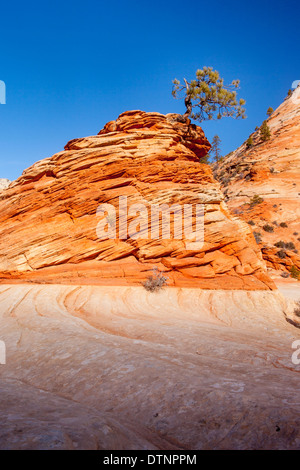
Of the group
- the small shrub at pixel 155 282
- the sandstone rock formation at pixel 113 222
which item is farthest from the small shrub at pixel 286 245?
the small shrub at pixel 155 282

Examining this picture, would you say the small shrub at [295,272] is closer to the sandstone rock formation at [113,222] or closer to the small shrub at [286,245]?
the small shrub at [286,245]

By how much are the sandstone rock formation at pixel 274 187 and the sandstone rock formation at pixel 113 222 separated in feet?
40.2

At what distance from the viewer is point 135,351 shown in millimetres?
5613

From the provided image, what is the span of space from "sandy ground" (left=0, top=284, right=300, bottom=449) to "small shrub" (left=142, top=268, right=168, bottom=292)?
104 inches

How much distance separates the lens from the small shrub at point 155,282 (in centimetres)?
1268

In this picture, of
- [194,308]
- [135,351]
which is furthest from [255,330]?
[135,351]

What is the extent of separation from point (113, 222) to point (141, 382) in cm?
1050

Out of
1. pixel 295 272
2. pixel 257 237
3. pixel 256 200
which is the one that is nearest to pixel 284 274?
pixel 295 272

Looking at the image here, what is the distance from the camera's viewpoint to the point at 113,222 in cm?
1391

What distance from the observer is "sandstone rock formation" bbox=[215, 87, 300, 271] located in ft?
83.3

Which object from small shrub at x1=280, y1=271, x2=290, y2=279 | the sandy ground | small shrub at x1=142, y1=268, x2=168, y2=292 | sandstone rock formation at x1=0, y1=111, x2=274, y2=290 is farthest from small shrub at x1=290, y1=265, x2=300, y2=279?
small shrub at x1=142, y1=268, x2=168, y2=292

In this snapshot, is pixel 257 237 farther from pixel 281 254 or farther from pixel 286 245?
pixel 281 254

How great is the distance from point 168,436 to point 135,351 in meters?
2.98

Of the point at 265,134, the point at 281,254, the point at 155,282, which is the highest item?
the point at 265,134
